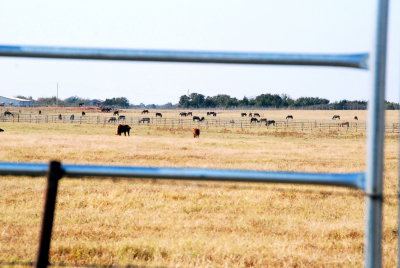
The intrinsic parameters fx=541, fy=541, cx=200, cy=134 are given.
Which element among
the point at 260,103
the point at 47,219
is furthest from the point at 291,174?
the point at 260,103

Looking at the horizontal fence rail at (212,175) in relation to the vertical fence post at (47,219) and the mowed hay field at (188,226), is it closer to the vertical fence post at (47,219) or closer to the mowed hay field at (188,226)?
the vertical fence post at (47,219)

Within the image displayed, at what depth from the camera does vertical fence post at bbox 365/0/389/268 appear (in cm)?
132

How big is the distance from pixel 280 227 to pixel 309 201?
213cm

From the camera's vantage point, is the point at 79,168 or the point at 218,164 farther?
the point at 218,164

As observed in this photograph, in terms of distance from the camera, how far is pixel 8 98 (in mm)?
113375

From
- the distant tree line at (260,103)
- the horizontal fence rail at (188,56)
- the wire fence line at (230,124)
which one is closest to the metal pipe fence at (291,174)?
the horizontal fence rail at (188,56)

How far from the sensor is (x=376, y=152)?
4.35ft

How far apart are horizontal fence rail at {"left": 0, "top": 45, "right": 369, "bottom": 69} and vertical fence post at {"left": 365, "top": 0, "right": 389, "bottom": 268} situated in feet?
0.17

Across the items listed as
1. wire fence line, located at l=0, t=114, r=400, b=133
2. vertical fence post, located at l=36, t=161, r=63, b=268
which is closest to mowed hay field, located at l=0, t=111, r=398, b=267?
vertical fence post, located at l=36, t=161, r=63, b=268

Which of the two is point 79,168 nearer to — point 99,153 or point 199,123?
point 99,153

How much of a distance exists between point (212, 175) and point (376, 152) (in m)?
0.41

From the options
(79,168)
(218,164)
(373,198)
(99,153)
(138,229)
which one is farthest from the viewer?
(99,153)

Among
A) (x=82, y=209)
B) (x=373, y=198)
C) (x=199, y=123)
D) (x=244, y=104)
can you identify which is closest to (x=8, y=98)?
(x=244, y=104)

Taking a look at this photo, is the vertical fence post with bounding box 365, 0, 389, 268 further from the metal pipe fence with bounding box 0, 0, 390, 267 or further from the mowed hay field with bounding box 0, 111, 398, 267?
the mowed hay field with bounding box 0, 111, 398, 267
